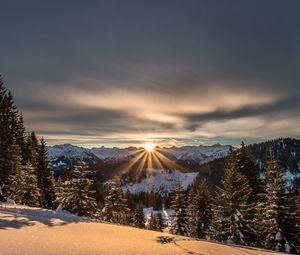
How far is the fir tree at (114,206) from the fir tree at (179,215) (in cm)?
855

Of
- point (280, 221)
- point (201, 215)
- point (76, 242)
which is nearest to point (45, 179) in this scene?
point (201, 215)

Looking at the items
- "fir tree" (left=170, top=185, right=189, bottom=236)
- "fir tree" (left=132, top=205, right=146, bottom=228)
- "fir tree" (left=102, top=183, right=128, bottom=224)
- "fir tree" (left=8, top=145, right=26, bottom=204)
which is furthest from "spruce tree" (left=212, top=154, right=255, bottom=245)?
"fir tree" (left=132, top=205, right=146, bottom=228)

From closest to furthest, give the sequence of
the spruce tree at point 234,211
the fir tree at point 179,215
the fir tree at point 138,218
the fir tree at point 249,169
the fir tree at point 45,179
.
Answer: the spruce tree at point 234,211 < the fir tree at point 249,169 < the fir tree at point 179,215 < the fir tree at point 45,179 < the fir tree at point 138,218

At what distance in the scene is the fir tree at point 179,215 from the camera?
4428cm

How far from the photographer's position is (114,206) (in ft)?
157

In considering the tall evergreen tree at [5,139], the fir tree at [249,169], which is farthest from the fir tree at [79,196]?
the fir tree at [249,169]

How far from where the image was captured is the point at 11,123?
41469mm

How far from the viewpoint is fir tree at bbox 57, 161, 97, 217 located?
115ft

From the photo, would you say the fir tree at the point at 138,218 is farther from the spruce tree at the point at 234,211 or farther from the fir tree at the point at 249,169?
the fir tree at the point at 249,169

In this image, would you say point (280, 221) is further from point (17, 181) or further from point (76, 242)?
point (17, 181)

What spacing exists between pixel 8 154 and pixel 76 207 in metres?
10.6

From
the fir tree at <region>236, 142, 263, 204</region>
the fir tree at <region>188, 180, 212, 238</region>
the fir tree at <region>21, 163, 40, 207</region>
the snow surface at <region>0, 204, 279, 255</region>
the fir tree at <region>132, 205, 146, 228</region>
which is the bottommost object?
the fir tree at <region>132, 205, 146, 228</region>

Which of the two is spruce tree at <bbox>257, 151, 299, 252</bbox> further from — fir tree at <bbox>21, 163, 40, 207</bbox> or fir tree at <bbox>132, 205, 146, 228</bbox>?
fir tree at <bbox>132, 205, 146, 228</bbox>

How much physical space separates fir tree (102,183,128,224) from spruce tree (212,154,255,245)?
20695mm
